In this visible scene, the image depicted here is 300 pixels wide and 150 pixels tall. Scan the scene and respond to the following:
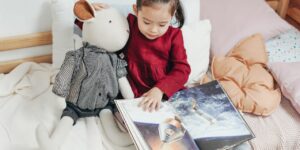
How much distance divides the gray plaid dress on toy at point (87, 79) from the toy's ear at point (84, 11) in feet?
0.29

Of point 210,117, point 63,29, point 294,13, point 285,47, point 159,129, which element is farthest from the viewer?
point 294,13

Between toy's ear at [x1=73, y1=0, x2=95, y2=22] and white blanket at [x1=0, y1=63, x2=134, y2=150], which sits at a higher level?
toy's ear at [x1=73, y1=0, x2=95, y2=22]

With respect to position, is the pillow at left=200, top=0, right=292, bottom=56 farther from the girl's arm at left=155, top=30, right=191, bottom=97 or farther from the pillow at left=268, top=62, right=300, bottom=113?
the girl's arm at left=155, top=30, right=191, bottom=97

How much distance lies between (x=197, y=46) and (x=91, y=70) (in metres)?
0.44

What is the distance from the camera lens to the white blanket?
1.01m

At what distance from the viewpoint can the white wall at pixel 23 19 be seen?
1206mm

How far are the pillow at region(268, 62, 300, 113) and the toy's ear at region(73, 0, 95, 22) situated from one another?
0.70 metres

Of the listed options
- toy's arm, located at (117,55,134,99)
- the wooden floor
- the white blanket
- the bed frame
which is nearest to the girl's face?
toy's arm, located at (117,55,134,99)

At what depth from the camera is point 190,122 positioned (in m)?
1.02

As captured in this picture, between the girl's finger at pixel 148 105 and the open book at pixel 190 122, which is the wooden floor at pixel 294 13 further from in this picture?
the girl's finger at pixel 148 105

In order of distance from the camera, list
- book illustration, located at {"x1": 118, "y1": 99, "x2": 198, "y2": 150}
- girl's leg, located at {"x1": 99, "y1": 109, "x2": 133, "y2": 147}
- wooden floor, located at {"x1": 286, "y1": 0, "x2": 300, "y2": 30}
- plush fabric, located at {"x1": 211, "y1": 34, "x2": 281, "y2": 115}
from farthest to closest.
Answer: wooden floor, located at {"x1": 286, "y1": 0, "x2": 300, "y2": 30}, plush fabric, located at {"x1": 211, "y1": 34, "x2": 281, "y2": 115}, girl's leg, located at {"x1": 99, "y1": 109, "x2": 133, "y2": 147}, book illustration, located at {"x1": 118, "y1": 99, "x2": 198, "y2": 150}

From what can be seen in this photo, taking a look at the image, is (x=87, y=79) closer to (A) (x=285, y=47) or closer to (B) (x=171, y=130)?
(B) (x=171, y=130)

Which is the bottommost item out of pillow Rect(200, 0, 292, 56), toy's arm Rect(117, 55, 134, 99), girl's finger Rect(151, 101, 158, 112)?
girl's finger Rect(151, 101, 158, 112)

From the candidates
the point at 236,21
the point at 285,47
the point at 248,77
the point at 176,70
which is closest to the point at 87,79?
the point at 176,70
